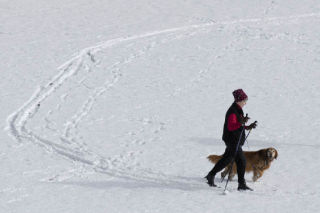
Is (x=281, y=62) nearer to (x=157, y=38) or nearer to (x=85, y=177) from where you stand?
(x=157, y=38)

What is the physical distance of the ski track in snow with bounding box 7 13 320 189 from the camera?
31.0 ft

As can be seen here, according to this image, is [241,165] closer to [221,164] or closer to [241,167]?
[241,167]

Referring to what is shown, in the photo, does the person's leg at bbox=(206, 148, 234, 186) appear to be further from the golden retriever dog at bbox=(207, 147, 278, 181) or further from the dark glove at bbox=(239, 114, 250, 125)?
the dark glove at bbox=(239, 114, 250, 125)

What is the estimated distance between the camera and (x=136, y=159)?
10.1m

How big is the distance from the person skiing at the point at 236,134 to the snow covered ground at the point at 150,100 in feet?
1.24

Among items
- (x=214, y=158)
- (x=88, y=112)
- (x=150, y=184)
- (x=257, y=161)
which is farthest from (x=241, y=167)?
(x=88, y=112)

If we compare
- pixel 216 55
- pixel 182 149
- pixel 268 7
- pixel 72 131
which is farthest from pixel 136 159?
pixel 268 7

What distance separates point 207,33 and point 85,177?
9.73 metres

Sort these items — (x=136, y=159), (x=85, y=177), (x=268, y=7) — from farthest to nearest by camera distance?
(x=268, y=7), (x=136, y=159), (x=85, y=177)

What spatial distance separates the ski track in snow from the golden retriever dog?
1.61ft

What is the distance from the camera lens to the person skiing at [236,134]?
8.28 meters

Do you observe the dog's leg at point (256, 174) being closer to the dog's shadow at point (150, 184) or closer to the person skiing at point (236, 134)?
the person skiing at point (236, 134)

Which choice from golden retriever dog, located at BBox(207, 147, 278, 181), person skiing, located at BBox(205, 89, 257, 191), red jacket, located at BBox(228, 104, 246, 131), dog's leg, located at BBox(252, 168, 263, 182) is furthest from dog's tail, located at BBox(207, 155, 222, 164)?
red jacket, located at BBox(228, 104, 246, 131)

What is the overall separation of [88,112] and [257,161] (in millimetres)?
4956
